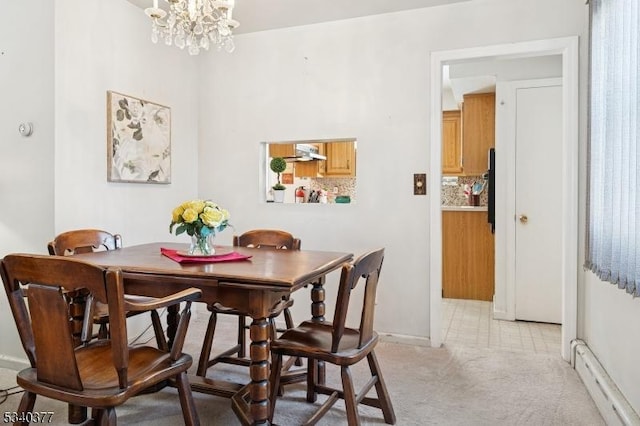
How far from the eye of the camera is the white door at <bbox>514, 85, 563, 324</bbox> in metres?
3.70

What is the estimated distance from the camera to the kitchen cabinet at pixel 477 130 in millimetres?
4582

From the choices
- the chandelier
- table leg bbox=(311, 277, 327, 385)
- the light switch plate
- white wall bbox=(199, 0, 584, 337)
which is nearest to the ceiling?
white wall bbox=(199, 0, 584, 337)

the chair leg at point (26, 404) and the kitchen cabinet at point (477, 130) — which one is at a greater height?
the kitchen cabinet at point (477, 130)

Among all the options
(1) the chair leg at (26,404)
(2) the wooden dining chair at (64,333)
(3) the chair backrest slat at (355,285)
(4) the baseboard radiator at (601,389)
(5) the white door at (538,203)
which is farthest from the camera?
(5) the white door at (538,203)

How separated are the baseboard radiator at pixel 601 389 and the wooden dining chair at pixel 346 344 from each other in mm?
966

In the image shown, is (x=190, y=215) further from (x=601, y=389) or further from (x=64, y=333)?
(x=601, y=389)

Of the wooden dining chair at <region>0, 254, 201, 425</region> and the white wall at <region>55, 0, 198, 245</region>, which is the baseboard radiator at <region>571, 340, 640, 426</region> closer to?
the wooden dining chair at <region>0, 254, 201, 425</region>

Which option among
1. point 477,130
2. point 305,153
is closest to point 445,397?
point 477,130

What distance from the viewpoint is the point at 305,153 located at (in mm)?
4938

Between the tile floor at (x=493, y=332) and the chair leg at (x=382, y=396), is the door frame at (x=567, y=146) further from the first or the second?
the chair leg at (x=382, y=396)

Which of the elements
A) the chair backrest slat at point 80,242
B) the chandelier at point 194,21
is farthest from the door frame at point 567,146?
the chair backrest slat at point 80,242

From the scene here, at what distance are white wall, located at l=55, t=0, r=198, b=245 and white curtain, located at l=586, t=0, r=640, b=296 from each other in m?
2.94

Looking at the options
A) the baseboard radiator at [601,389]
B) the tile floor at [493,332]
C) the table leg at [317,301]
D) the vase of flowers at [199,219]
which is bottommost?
the tile floor at [493,332]

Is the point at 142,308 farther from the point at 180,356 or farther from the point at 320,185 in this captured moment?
the point at 320,185
